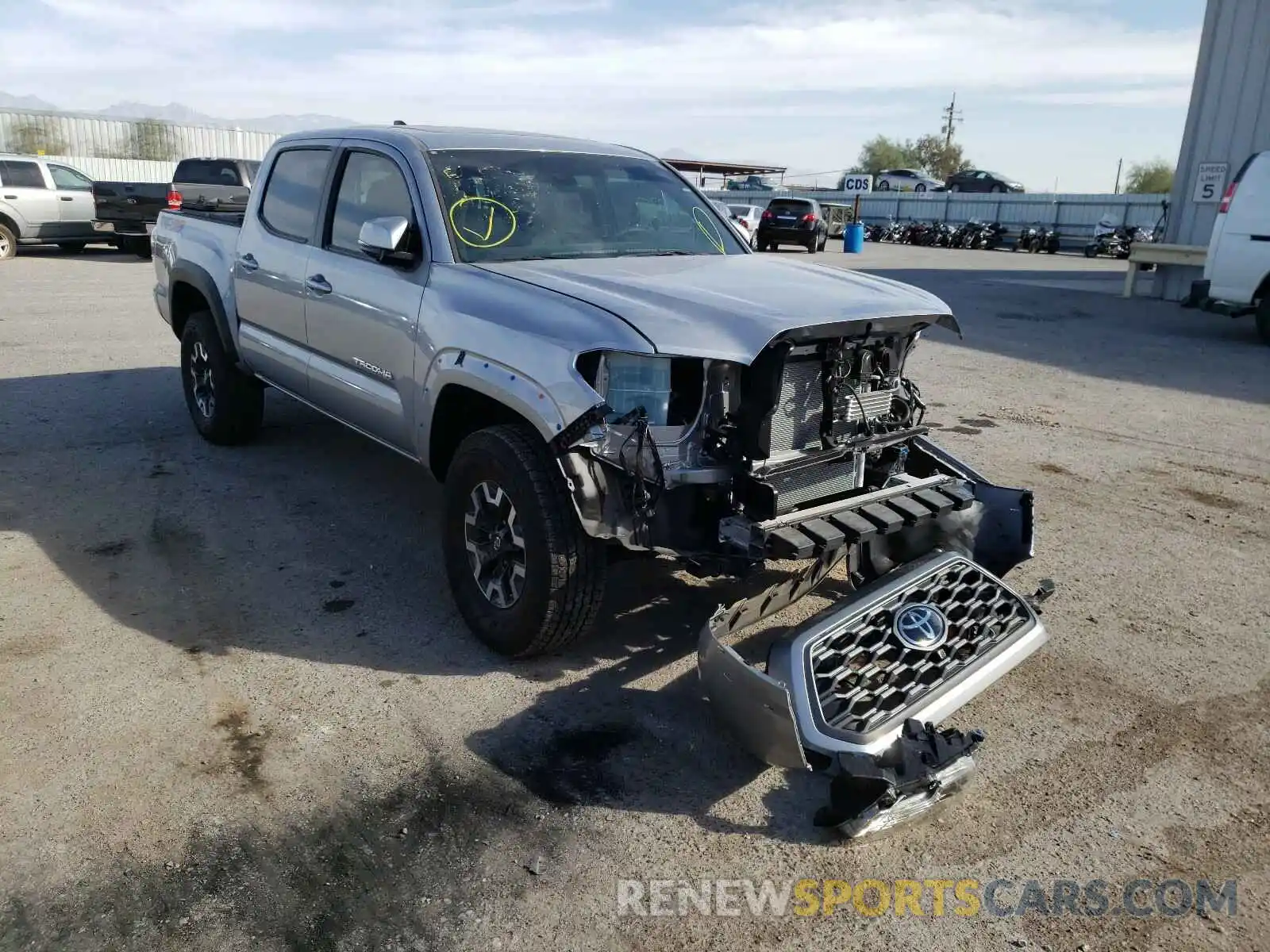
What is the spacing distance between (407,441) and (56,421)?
4.10m

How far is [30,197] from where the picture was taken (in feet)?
57.6

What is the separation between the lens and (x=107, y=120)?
38.1m

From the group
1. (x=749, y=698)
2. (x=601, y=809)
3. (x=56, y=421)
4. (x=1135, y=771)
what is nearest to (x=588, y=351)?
(x=749, y=698)

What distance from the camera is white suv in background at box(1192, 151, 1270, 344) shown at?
1146cm

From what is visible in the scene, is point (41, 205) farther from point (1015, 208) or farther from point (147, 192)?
point (1015, 208)

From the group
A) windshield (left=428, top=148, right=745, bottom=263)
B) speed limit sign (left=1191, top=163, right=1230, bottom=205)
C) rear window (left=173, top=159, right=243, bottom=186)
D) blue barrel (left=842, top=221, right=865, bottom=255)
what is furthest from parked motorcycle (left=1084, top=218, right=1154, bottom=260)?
windshield (left=428, top=148, right=745, bottom=263)

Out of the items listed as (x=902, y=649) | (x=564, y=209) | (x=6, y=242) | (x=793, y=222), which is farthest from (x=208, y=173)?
(x=902, y=649)

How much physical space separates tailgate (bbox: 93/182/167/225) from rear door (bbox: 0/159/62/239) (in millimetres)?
743

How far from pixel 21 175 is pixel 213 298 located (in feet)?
47.3

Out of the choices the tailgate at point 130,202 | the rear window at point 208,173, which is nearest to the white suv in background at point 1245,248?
the rear window at point 208,173

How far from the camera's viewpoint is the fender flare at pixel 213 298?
604cm

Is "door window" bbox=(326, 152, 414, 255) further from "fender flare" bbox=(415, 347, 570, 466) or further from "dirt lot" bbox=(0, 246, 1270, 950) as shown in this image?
"dirt lot" bbox=(0, 246, 1270, 950)

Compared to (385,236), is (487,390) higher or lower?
lower

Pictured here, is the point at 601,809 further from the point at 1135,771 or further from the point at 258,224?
the point at 258,224
